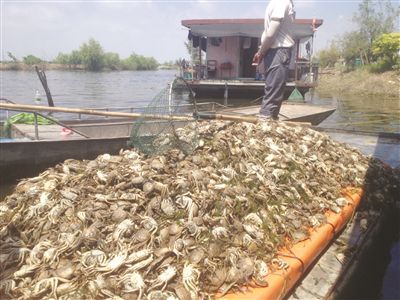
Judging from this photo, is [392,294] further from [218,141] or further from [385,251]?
[218,141]

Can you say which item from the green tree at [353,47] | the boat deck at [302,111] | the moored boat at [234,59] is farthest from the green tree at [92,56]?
the boat deck at [302,111]

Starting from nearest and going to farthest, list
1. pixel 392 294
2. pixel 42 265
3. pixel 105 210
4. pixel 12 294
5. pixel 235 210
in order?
1. pixel 12 294
2. pixel 42 265
3. pixel 105 210
4. pixel 235 210
5. pixel 392 294

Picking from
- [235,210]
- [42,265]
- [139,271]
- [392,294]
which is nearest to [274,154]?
[235,210]

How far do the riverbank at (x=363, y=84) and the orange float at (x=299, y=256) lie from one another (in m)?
32.4

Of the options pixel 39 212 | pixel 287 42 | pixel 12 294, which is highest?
pixel 287 42

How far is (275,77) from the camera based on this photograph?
6.11 m

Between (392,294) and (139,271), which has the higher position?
(139,271)

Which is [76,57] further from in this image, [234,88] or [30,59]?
[234,88]

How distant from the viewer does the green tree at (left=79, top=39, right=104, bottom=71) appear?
110875mm

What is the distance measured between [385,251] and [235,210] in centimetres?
298

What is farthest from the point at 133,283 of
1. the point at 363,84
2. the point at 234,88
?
the point at 363,84

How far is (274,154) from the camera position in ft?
14.5

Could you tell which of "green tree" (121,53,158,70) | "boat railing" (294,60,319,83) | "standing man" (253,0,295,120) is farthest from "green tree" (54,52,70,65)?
"standing man" (253,0,295,120)

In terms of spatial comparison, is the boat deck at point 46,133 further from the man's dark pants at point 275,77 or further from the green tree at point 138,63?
the green tree at point 138,63
